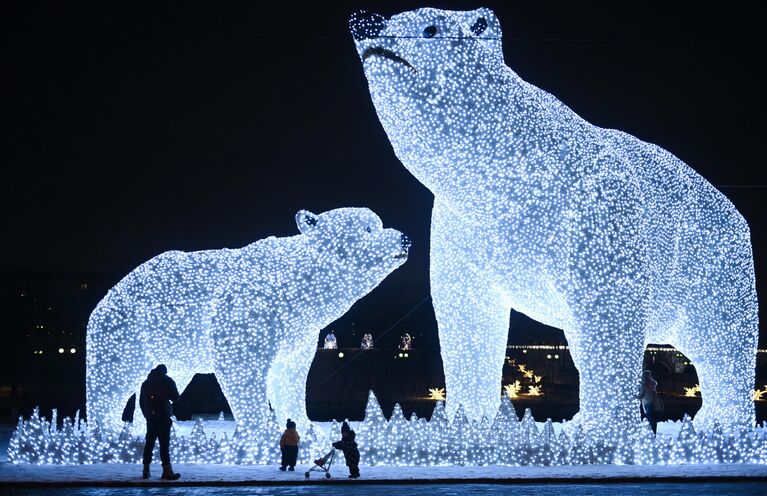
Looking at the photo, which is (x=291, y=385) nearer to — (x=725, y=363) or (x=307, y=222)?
(x=307, y=222)

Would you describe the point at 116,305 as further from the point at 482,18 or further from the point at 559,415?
the point at 559,415

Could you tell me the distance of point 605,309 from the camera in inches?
346

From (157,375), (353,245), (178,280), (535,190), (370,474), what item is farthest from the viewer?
(353,245)

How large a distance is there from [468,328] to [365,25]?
3.41 metres

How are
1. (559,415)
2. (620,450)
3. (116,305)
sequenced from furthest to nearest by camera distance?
(559,415) < (116,305) < (620,450)

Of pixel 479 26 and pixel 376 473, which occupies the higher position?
pixel 479 26

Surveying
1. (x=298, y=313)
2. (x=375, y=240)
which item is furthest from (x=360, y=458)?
(x=375, y=240)

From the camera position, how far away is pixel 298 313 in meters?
9.38

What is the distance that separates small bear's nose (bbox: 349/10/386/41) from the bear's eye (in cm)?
87

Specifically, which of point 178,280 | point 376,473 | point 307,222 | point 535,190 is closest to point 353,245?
point 307,222

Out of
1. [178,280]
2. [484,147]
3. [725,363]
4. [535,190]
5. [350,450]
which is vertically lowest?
[350,450]

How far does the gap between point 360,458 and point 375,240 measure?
7.09 ft

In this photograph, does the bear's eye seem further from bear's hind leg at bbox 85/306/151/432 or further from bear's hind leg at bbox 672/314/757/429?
bear's hind leg at bbox 85/306/151/432

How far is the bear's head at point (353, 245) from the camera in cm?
959
